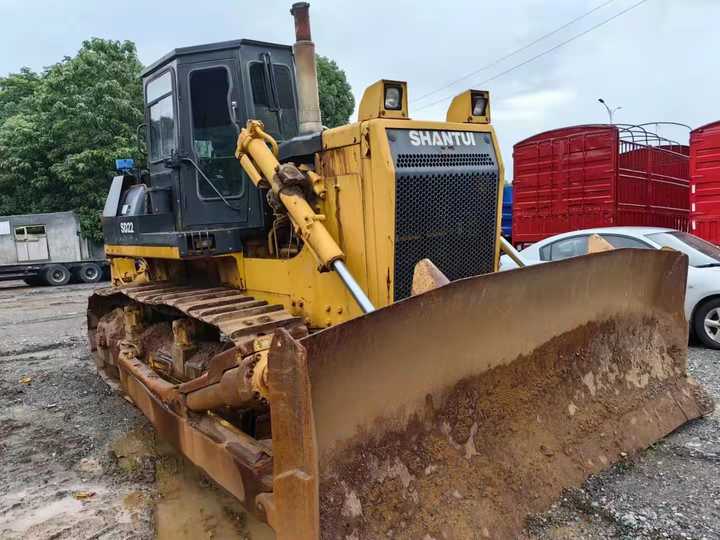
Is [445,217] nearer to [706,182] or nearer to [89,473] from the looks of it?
[89,473]

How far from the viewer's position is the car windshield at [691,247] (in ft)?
23.2

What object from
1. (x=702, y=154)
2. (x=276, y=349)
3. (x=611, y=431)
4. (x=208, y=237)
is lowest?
(x=611, y=431)

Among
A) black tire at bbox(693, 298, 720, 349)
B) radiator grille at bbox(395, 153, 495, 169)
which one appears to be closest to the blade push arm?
radiator grille at bbox(395, 153, 495, 169)

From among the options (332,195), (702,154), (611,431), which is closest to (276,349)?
(332,195)

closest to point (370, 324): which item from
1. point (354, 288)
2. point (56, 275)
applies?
point (354, 288)

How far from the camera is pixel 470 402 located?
2.92 m

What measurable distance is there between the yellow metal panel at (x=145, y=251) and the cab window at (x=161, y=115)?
2.50 feet

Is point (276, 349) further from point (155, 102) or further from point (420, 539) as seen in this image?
point (155, 102)

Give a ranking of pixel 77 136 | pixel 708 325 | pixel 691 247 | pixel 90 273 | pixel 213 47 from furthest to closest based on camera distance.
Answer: pixel 77 136 < pixel 90 273 < pixel 691 247 < pixel 708 325 < pixel 213 47

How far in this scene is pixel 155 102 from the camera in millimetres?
5035

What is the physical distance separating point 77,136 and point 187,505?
20386mm

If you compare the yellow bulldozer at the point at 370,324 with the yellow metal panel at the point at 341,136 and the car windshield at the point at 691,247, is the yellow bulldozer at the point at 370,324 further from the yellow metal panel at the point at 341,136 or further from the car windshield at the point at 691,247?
the car windshield at the point at 691,247

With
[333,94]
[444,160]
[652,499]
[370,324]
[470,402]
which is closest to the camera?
[370,324]

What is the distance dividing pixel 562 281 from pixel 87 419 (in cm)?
404
